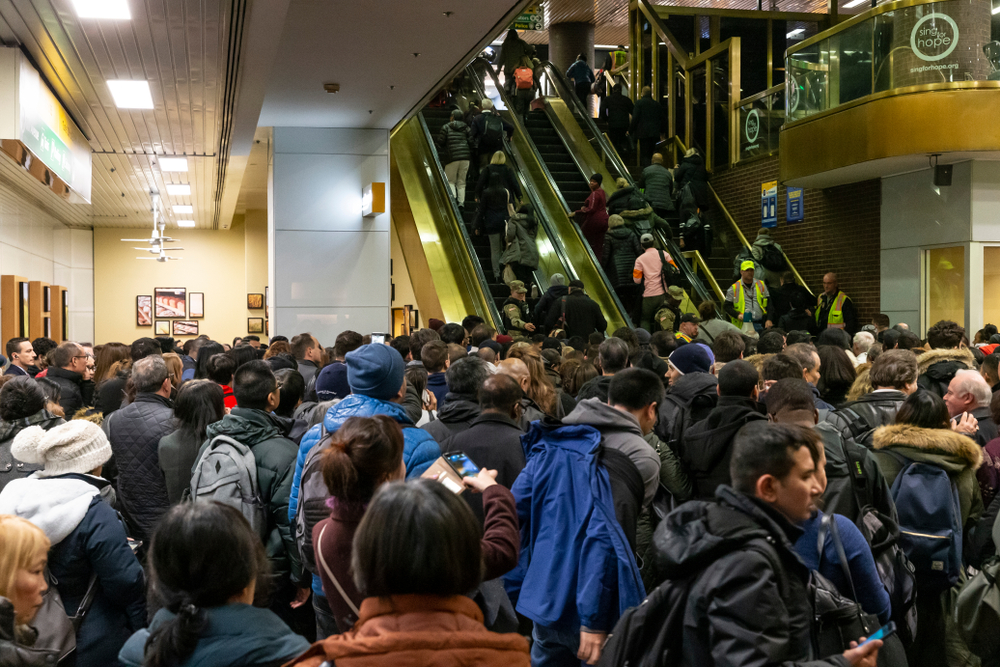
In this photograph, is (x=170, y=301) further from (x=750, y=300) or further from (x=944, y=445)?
(x=944, y=445)

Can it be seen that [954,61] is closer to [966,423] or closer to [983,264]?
[983,264]

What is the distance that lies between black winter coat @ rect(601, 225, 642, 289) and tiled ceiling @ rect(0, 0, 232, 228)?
5.98m

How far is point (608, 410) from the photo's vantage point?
3.46 meters

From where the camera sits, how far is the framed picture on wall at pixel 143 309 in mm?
22750

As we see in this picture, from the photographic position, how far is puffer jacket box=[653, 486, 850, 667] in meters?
2.01

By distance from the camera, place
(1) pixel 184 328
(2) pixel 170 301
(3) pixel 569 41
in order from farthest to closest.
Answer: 1. (3) pixel 569 41
2. (1) pixel 184 328
3. (2) pixel 170 301

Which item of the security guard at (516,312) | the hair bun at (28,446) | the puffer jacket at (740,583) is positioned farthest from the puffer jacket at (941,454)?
the security guard at (516,312)

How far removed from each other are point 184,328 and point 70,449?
20838mm

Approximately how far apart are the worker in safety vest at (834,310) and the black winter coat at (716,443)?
10.1 meters

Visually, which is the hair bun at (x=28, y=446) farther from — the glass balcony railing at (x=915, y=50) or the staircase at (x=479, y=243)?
the glass balcony railing at (x=915, y=50)

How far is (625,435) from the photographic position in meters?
3.42

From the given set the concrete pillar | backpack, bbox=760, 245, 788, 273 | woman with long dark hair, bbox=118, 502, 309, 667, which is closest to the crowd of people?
woman with long dark hair, bbox=118, 502, 309, 667

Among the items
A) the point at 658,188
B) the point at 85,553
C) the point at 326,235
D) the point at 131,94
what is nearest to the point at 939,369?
the point at 85,553

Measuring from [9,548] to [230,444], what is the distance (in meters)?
1.60
